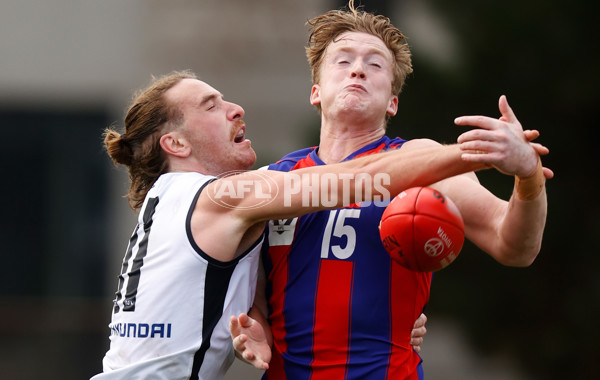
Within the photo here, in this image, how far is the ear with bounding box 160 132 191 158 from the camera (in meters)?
4.78

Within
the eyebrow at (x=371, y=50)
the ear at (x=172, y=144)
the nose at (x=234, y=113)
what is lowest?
the ear at (x=172, y=144)

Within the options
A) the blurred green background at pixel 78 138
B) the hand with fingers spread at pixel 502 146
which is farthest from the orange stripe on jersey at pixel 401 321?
the blurred green background at pixel 78 138

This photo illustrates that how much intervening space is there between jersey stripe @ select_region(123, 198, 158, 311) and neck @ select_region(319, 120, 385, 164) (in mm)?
1026

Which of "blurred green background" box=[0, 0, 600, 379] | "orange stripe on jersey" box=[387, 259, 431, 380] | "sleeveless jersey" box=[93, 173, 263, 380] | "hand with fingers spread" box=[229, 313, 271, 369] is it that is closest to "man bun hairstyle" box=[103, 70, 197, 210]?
"sleeveless jersey" box=[93, 173, 263, 380]

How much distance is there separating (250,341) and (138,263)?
75 cm

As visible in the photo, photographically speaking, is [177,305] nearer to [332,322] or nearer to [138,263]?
[138,263]

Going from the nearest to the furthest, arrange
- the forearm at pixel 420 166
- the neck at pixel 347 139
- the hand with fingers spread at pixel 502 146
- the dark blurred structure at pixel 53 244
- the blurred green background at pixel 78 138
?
the hand with fingers spread at pixel 502 146, the forearm at pixel 420 166, the neck at pixel 347 139, the blurred green background at pixel 78 138, the dark blurred structure at pixel 53 244

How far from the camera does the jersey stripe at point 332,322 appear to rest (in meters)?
4.22

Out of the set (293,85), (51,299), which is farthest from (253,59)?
(51,299)

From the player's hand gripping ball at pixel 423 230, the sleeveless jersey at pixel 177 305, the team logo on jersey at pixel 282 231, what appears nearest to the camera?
the player's hand gripping ball at pixel 423 230

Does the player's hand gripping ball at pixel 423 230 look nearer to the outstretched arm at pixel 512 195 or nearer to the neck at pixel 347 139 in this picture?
the outstretched arm at pixel 512 195

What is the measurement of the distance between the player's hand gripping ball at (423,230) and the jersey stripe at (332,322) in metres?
0.41

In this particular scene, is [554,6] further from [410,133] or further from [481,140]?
[481,140]

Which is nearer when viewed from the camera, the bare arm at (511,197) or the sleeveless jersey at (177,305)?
the bare arm at (511,197)
